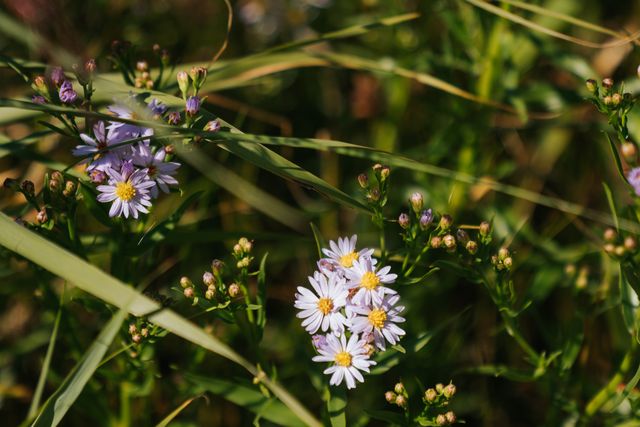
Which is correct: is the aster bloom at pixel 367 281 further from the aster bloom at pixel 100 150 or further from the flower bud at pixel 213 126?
the aster bloom at pixel 100 150

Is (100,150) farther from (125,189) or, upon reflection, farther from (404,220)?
(404,220)

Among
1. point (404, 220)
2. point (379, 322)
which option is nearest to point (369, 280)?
point (379, 322)

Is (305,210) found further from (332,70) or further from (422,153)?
(332,70)

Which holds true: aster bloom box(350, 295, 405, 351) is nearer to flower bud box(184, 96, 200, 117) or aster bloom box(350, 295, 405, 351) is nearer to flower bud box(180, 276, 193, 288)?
flower bud box(180, 276, 193, 288)

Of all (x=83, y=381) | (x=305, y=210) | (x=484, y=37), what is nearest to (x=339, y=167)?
(x=305, y=210)

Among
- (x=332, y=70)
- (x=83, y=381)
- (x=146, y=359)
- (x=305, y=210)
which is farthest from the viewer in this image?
(x=332, y=70)

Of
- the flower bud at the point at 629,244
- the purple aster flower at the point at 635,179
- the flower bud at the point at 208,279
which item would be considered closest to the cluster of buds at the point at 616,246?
the flower bud at the point at 629,244
